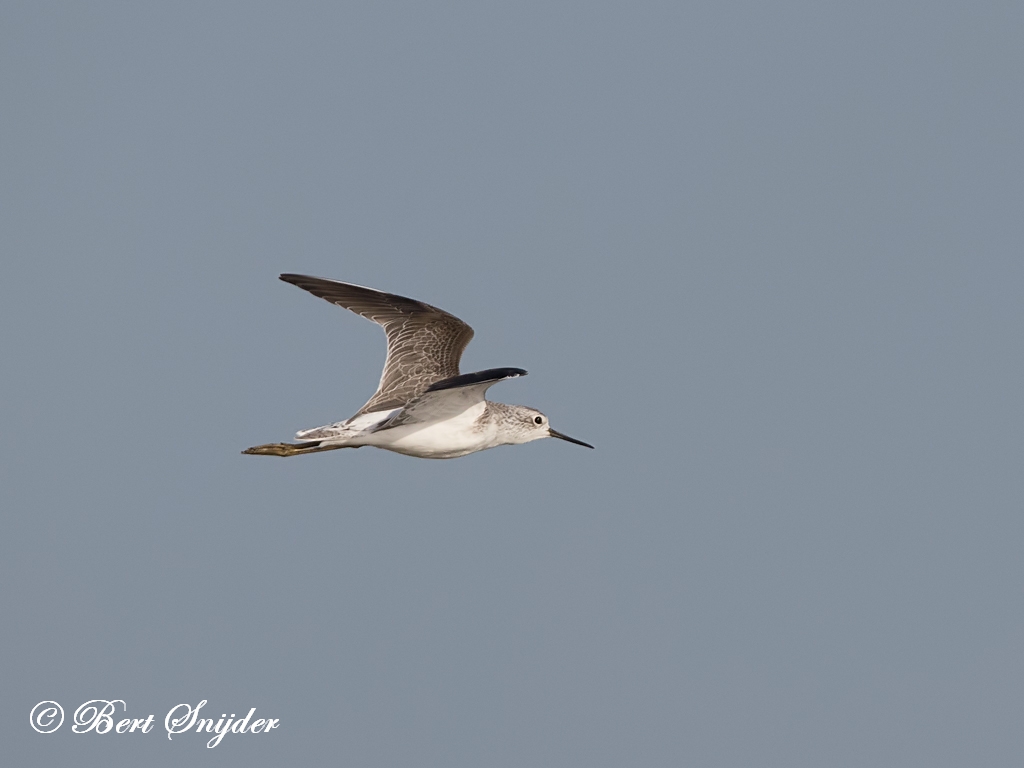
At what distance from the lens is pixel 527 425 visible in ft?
61.9

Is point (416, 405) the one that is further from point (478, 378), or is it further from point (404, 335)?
point (404, 335)

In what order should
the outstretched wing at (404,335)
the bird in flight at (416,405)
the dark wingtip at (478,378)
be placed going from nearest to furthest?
the dark wingtip at (478,378) < the bird in flight at (416,405) < the outstretched wing at (404,335)

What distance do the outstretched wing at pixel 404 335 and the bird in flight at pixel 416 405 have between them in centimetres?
1

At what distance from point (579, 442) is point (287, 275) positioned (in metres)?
4.95

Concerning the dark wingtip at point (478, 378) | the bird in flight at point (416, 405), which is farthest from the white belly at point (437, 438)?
the dark wingtip at point (478, 378)

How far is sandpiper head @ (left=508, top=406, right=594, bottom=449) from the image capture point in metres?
18.7

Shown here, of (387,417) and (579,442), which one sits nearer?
(387,417)

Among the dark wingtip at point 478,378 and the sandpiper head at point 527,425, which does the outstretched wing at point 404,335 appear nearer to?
the sandpiper head at point 527,425

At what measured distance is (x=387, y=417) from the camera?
17.4 m

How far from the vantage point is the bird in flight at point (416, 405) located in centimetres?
1720

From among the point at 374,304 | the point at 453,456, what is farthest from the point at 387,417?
the point at 374,304

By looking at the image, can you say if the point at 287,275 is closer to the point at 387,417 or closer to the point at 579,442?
the point at 387,417

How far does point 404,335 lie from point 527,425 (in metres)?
2.23

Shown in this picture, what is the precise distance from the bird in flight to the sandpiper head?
0.05ft
